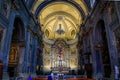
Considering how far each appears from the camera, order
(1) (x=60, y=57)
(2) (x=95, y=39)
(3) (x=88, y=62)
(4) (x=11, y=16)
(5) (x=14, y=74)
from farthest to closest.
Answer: (1) (x=60, y=57)
(3) (x=88, y=62)
(2) (x=95, y=39)
(5) (x=14, y=74)
(4) (x=11, y=16)

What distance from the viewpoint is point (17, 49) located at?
40.4 feet

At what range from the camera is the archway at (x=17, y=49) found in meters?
11.7

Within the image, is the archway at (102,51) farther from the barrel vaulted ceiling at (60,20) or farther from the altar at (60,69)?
the altar at (60,69)

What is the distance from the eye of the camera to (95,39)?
1239cm

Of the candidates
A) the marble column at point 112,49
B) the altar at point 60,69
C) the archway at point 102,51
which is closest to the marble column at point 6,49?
the marble column at point 112,49

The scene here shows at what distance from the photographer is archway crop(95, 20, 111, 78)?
435 inches

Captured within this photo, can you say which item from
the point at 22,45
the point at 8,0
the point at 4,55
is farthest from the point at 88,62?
the point at 8,0

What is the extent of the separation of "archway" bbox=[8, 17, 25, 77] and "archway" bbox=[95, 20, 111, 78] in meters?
8.39

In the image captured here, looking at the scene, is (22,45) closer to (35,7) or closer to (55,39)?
(35,7)

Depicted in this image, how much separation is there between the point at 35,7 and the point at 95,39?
11.2 m

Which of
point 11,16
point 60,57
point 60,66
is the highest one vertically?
point 11,16

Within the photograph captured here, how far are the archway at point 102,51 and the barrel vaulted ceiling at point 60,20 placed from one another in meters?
7.84

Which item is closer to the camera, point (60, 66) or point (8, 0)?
point (8, 0)

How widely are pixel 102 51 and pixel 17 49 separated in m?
9.40
